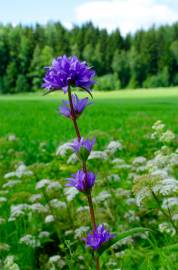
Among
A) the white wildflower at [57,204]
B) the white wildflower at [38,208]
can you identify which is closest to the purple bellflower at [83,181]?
the white wildflower at [38,208]

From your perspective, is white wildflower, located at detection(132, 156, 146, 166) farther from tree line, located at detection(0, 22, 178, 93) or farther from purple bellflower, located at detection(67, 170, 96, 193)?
tree line, located at detection(0, 22, 178, 93)

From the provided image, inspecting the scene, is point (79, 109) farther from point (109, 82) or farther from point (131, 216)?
point (109, 82)

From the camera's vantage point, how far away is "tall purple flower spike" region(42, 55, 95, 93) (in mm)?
1709

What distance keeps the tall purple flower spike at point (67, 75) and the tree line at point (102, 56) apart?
223ft

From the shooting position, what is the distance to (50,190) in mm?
4629

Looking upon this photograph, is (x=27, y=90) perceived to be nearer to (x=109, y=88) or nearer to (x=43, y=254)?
(x=109, y=88)

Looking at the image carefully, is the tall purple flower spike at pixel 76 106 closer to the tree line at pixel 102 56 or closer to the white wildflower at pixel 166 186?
the white wildflower at pixel 166 186

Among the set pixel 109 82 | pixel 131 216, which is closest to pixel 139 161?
pixel 131 216

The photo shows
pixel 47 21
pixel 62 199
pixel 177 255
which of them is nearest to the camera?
pixel 177 255

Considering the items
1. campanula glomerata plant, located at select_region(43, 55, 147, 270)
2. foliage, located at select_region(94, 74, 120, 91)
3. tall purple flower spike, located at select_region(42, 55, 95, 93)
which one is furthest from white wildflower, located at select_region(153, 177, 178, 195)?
foliage, located at select_region(94, 74, 120, 91)

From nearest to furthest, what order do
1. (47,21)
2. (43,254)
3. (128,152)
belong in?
(43,254) → (128,152) → (47,21)

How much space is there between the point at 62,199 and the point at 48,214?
299mm

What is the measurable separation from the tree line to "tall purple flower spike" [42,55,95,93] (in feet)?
223

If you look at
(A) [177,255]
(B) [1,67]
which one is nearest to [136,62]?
(B) [1,67]
